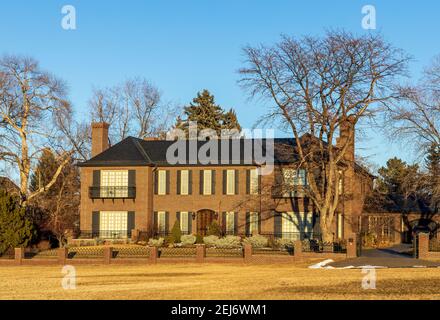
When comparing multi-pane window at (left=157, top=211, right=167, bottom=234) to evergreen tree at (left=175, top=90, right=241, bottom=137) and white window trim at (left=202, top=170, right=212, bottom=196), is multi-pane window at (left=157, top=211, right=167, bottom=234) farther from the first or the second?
evergreen tree at (left=175, top=90, right=241, bottom=137)

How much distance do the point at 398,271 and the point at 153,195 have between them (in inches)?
933

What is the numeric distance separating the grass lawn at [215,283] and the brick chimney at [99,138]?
1900 cm

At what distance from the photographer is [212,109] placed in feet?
288

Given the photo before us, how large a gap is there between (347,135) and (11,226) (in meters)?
19.8

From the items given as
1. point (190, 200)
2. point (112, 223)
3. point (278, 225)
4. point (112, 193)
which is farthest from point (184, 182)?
point (278, 225)

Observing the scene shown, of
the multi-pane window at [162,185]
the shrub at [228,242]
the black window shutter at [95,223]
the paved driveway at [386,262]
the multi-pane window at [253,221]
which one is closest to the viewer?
the paved driveway at [386,262]

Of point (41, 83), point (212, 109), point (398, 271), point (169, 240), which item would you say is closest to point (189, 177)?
point (169, 240)

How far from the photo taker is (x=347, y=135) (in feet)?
148

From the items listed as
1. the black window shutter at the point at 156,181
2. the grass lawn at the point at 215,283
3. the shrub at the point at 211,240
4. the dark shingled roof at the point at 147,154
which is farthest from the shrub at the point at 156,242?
the grass lawn at the point at 215,283

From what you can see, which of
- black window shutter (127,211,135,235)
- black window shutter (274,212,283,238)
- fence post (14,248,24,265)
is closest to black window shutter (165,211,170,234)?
black window shutter (127,211,135,235)

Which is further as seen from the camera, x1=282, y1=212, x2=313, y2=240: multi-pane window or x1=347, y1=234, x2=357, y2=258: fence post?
x1=282, y1=212, x2=313, y2=240: multi-pane window

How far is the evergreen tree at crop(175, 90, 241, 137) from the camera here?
284ft

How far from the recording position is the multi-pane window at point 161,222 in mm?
52969

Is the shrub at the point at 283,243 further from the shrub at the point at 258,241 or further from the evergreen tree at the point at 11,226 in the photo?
the evergreen tree at the point at 11,226
